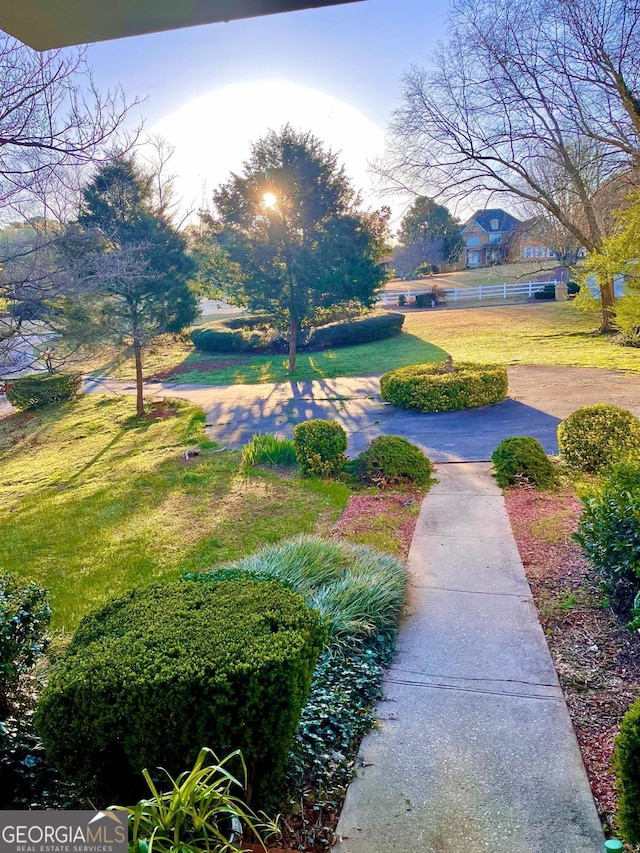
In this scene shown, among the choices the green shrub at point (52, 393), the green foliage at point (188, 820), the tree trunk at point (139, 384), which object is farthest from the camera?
the green shrub at point (52, 393)

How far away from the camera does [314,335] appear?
2252cm

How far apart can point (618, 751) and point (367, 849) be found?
0.92 metres

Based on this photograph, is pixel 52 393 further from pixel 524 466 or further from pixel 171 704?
pixel 171 704

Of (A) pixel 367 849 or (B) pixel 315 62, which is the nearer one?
(A) pixel 367 849

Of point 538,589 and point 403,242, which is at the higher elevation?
point 403,242

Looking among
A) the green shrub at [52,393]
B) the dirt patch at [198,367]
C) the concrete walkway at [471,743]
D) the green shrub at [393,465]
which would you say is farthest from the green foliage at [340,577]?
the dirt patch at [198,367]

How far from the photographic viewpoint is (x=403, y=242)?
48.6 metres

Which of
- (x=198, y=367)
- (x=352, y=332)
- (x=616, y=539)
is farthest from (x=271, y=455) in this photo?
(x=352, y=332)

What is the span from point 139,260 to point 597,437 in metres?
8.72

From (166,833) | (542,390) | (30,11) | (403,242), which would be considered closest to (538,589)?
(166,833)

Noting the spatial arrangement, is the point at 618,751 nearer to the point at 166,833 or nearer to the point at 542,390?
the point at 166,833

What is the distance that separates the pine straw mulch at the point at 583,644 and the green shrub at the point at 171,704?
1.26 m

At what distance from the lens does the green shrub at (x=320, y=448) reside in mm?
6738

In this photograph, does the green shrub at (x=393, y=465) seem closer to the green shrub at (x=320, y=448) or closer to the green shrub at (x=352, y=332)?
the green shrub at (x=320, y=448)
